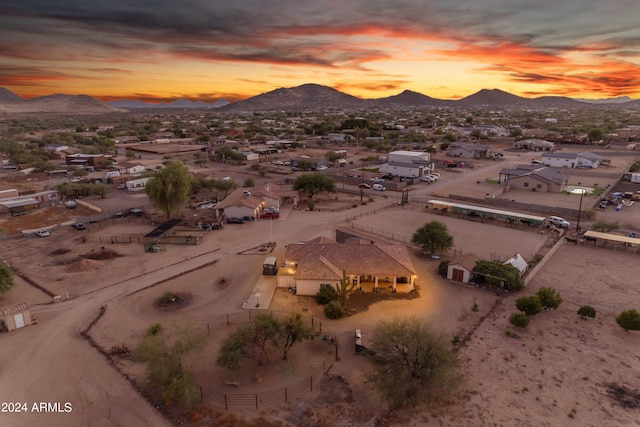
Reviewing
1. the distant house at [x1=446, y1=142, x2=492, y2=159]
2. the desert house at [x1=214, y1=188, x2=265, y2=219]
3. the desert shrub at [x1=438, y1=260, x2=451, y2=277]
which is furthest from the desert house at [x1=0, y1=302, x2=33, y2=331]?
the distant house at [x1=446, y1=142, x2=492, y2=159]

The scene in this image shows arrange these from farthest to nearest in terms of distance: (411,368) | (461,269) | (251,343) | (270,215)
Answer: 1. (270,215)
2. (461,269)
3. (251,343)
4. (411,368)

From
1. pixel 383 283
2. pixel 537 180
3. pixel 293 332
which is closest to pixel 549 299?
pixel 383 283

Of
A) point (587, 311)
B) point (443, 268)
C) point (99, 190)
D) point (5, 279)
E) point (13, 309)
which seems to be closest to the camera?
point (13, 309)

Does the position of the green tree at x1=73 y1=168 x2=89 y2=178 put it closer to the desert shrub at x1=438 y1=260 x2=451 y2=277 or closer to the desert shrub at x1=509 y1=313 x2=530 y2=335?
the desert shrub at x1=438 y1=260 x2=451 y2=277

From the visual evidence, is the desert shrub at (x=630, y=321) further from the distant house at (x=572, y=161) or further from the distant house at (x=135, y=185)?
the distant house at (x=572, y=161)

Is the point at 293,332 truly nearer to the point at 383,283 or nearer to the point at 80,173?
the point at 383,283

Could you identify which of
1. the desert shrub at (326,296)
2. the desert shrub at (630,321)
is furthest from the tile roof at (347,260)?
the desert shrub at (630,321)

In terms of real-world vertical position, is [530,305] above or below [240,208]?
below
